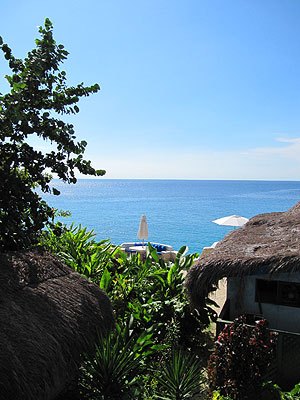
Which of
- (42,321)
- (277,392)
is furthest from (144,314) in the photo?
(42,321)

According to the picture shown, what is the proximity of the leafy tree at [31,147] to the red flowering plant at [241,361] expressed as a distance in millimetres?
3319

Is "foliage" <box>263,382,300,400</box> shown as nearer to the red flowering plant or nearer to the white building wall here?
the red flowering plant

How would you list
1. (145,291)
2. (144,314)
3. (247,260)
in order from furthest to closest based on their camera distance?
(145,291) < (144,314) < (247,260)

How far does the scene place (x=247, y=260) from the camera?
6168mm

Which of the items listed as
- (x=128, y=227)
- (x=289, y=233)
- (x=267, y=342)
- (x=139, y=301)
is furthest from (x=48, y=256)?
(x=128, y=227)

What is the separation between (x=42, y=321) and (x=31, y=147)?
261 centimetres

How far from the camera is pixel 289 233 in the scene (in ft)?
24.5

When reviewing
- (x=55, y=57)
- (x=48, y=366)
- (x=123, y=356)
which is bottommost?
(x=123, y=356)

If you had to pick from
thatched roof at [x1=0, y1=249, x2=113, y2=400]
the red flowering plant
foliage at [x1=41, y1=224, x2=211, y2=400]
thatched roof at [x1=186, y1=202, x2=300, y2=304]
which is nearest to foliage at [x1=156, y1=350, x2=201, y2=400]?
foliage at [x1=41, y1=224, x2=211, y2=400]

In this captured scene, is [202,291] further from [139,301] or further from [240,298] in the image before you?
[139,301]

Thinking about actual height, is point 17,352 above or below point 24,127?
below

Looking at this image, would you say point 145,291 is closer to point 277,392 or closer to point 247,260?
point 247,260

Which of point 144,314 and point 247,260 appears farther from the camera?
point 144,314

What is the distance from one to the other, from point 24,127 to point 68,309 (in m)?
2.77
